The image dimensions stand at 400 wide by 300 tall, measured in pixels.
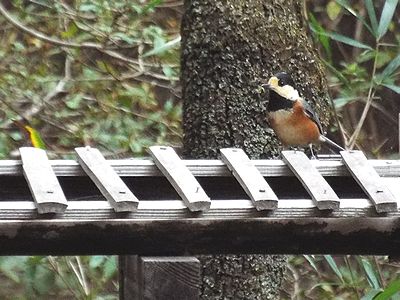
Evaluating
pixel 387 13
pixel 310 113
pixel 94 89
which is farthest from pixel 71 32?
pixel 310 113

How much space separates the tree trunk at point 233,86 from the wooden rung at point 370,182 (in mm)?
1004

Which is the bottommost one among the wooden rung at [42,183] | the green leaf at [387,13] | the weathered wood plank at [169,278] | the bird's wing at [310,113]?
the weathered wood plank at [169,278]

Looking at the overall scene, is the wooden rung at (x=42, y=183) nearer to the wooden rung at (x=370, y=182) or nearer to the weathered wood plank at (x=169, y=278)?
the weathered wood plank at (x=169, y=278)

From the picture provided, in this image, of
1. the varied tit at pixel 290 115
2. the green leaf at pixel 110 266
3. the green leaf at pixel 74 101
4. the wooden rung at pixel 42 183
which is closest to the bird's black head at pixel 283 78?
the varied tit at pixel 290 115

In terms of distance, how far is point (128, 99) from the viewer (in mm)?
6293

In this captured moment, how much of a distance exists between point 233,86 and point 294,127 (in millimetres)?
399

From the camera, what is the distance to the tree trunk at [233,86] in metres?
3.78

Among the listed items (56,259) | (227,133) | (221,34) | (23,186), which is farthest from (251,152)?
(56,259)

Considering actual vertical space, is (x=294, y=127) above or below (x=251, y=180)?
above

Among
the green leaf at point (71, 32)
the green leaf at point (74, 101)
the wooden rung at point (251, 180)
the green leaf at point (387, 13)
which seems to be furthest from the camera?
the green leaf at point (74, 101)

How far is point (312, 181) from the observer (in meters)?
2.63

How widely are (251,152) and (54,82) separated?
110 inches

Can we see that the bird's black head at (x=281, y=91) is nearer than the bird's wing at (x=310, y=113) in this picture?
Yes

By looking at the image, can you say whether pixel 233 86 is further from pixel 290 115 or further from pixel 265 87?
pixel 290 115
